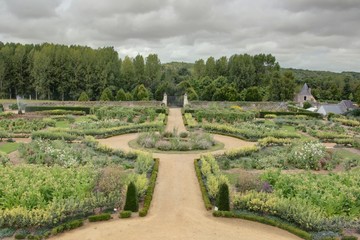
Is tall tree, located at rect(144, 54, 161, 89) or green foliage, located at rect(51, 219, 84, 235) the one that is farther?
tall tree, located at rect(144, 54, 161, 89)

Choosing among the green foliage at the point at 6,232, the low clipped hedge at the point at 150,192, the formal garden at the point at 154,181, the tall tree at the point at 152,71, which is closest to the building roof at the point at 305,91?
the tall tree at the point at 152,71

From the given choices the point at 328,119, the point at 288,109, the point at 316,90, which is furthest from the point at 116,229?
the point at 316,90

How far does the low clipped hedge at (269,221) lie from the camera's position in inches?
450

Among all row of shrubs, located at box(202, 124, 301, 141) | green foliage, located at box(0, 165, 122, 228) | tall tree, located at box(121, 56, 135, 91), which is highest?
tall tree, located at box(121, 56, 135, 91)

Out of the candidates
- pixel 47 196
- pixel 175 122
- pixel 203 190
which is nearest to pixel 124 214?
pixel 47 196

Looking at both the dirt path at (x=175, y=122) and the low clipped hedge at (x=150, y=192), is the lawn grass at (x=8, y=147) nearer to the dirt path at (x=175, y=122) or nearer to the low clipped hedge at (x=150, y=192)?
the low clipped hedge at (x=150, y=192)

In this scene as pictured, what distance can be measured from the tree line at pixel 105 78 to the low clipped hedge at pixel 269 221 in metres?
42.2

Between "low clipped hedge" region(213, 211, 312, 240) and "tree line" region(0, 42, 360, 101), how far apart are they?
138ft

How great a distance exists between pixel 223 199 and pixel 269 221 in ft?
5.80

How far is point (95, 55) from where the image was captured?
6288cm

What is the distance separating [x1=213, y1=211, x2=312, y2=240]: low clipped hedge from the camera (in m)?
11.4

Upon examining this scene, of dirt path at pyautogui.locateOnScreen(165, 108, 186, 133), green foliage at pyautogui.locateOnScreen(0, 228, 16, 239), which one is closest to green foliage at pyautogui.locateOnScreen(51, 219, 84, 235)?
green foliage at pyautogui.locateOnScreen(0, 228, 16, 239)

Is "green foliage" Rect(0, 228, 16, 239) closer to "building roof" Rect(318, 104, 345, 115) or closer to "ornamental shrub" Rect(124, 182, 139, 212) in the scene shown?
"ornamental shrub" Rect(124, 182, 139, 212)

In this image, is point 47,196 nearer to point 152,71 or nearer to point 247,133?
point 247,133
